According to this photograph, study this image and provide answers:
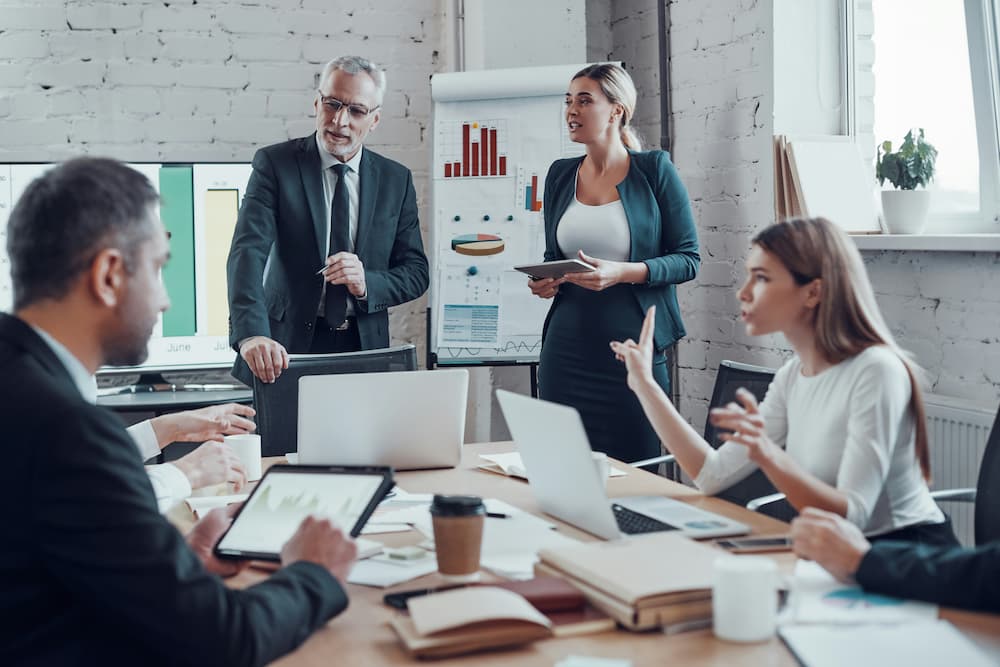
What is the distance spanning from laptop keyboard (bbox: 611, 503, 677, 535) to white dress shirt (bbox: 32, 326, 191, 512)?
70cm

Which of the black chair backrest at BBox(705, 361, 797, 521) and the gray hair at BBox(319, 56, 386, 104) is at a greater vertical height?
the gray hair at BBox(319, 56, 386, 104)

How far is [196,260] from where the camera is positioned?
3.81 meters

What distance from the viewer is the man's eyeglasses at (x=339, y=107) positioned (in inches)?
117

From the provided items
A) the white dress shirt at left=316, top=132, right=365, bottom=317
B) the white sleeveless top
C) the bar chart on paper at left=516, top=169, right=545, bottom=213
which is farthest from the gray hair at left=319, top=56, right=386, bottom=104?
the bar chart on paper at left=516, top=169, right=545, bottom=213

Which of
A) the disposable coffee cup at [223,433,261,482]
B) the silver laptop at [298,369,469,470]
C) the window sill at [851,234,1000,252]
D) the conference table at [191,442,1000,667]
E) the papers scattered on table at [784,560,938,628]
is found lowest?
the conference table at [191,442,1000,667]

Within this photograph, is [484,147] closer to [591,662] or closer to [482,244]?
[482,244]

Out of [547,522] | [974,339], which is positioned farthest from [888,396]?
[974,339]

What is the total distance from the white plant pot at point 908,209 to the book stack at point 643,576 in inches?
72.1

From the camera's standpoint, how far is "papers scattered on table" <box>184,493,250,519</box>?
73.0 inches

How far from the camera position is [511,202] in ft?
12.4

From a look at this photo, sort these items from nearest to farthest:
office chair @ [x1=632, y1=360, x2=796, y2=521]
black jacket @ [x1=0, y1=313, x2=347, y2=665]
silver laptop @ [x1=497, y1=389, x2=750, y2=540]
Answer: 1. black jacket @ [x1=0, y1=313, x2=347, y2=665]
2. silver laptop @ [x1=497, y1=389, x2=750, y2=540]
3. office chair @ [x1=632, y1=360, x2=796, y2=521]

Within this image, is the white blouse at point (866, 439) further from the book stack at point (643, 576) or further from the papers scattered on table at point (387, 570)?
the papers scattered on table at point (387, 570)

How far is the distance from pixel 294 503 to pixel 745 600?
682mm

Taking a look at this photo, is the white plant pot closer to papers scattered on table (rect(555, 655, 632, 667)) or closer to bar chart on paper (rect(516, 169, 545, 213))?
bar chart on paper (rect(516, 169, 545, 213))
